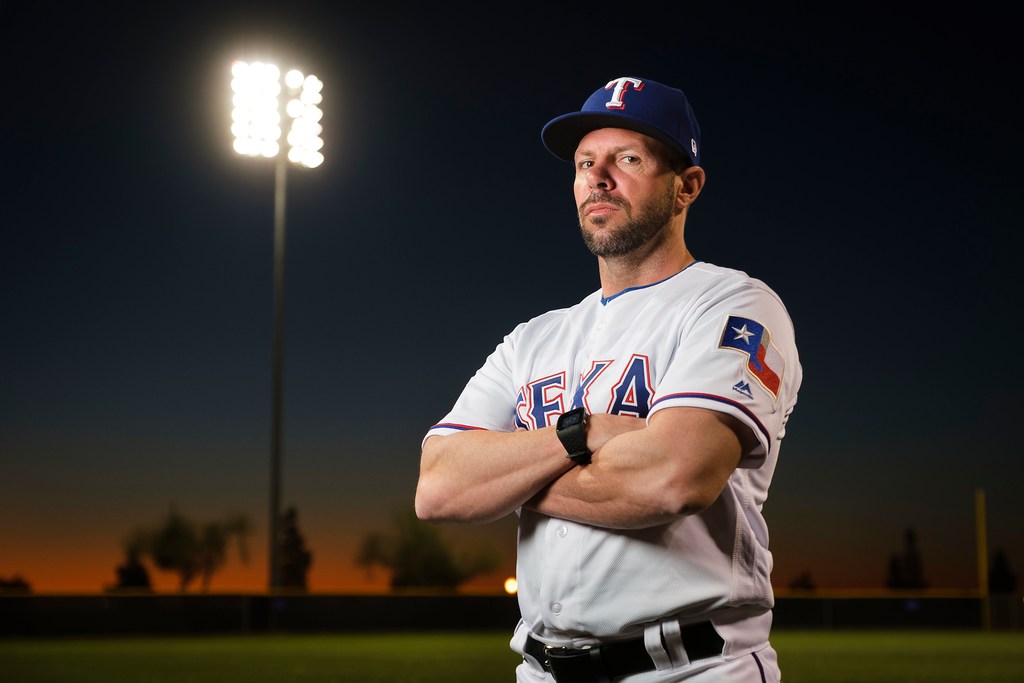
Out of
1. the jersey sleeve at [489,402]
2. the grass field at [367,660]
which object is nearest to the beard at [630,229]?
the jersey sleeve at [489,402]

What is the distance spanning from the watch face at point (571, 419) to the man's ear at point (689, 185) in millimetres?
704

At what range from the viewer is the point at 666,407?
7.66 feet

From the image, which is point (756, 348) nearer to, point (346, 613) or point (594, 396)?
point (594, 396)

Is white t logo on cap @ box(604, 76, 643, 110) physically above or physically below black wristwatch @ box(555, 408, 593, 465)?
above

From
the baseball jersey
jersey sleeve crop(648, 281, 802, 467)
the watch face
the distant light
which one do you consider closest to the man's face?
the baseball jersey

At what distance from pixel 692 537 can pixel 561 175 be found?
775 inches

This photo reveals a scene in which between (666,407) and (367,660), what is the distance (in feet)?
33.3

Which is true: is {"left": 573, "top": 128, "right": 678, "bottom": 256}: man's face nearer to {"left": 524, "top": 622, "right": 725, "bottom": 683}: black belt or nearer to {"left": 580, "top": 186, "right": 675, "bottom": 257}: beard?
{"left": 580, "top": 186, "right": 675, "bottom": 257}: beard

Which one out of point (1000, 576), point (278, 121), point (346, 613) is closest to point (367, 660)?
point (346, 613)

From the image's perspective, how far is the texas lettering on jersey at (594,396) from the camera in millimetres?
2520

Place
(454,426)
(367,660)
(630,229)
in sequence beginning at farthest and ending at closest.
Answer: (367,660), (454,426), (630,229)

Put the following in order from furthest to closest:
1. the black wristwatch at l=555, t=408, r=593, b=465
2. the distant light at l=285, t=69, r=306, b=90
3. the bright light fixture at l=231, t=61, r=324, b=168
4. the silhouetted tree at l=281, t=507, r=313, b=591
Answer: the silhouetted tree at l=281, t=507, r=313, b=591 → the distant light at l=285, t=69, r=306, b=90 → the bright light fixture at l=231, t=61, r=324, b=168 → the black wristwatch at l=555, t=408, r=593, b=465

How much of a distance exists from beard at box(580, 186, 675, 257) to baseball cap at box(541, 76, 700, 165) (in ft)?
0.55

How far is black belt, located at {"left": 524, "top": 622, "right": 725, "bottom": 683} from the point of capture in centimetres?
228
